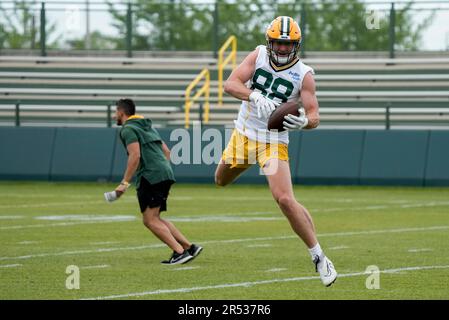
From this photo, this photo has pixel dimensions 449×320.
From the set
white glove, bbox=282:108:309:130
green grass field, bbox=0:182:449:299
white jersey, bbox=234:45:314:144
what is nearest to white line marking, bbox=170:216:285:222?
green grass field, bbox=0:182:449:299

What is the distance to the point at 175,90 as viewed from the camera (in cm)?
2850

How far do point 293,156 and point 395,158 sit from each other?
2.00m

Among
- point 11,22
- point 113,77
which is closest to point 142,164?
point 113,77

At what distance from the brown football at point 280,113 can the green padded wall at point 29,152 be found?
14.6 metres

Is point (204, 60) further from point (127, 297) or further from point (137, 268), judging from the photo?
point (127, 297)

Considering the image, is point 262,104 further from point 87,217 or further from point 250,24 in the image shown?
point 250,24

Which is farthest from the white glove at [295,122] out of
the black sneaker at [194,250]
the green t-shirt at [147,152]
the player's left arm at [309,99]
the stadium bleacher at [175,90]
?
the stadium bleacher at [175,90]

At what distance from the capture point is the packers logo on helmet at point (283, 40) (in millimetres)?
9969

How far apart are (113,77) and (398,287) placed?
20103 millimetres

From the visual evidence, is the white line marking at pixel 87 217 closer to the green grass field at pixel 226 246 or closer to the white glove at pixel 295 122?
the green grass field at pixel 226 246

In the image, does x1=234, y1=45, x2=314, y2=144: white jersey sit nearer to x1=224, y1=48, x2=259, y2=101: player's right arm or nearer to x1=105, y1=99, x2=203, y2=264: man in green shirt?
x1=224, y1=48, x2=259, y2=101: player's right arm

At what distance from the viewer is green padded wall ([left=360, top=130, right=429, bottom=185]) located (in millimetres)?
22656

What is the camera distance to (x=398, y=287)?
379 inches

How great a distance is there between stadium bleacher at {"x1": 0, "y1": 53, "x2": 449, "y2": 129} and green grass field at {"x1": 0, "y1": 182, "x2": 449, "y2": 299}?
16.5 ft
